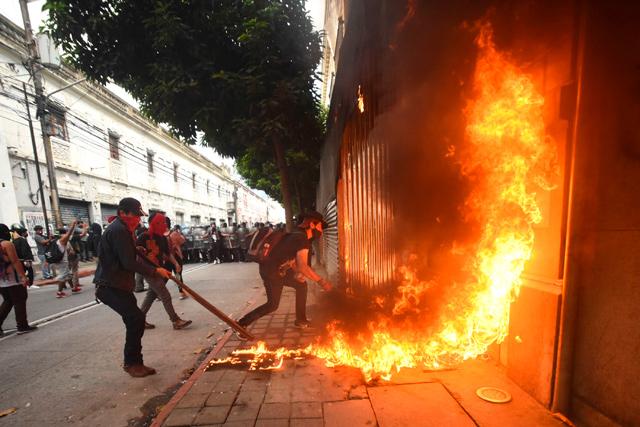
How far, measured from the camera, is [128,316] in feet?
12.0

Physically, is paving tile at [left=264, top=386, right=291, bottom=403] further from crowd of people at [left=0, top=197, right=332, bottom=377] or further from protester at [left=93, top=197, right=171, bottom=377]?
protester at [left=93, top=197, right=171, bottom=377]

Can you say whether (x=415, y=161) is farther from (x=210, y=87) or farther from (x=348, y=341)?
(x=210, y=87)

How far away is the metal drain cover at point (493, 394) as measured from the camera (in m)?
2.77

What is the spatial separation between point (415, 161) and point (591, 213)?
1.77m

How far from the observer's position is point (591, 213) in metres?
2.37

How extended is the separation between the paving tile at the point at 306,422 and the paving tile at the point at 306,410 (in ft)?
0.13

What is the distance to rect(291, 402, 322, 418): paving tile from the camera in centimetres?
269

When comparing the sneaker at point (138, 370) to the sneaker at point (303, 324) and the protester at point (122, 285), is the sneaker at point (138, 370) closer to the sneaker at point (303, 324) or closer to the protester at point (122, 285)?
the protester at point (122, 285)

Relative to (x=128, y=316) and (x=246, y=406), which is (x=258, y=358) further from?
(x=128, y=316)

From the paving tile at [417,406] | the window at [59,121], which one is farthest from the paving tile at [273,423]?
the window at [59,121]

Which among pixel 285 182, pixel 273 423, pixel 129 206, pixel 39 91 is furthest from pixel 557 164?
pixel 39 91

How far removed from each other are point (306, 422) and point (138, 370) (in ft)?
7.44

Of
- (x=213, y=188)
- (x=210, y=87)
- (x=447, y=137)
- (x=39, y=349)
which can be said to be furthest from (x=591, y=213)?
(x=213, y=188)

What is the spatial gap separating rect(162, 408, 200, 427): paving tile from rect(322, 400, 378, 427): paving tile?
1.18 m
